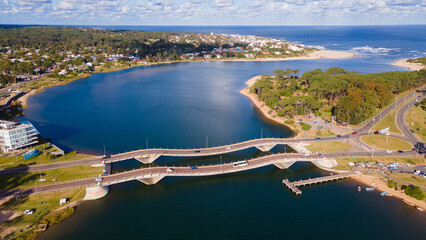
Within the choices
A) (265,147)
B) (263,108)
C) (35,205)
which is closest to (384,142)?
(265,147)

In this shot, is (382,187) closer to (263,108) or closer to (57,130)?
(263,108)

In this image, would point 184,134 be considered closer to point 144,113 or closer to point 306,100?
point 144,113

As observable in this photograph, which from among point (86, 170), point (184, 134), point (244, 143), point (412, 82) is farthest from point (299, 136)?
point (412, 82)

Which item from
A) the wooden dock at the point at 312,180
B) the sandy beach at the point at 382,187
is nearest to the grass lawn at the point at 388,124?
the sandy beach at the point at 382,187

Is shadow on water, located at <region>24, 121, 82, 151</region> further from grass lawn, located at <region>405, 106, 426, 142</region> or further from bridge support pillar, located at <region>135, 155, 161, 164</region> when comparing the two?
grass lawn, located at <region>405, 106, 426, 142</region>

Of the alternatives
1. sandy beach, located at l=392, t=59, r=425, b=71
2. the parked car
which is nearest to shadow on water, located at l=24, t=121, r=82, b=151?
the parked car

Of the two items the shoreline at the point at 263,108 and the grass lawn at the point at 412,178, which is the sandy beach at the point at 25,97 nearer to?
the shoreline at the point at 263,108

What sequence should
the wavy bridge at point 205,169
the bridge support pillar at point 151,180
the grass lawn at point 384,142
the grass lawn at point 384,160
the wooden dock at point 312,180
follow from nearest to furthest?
the wavy bridge at point 205,169
the bridge support pillar at point 151,180
the wooden dock at point 312,180
the grass lawn at point 384,160
the grass lawn at point 384,142
